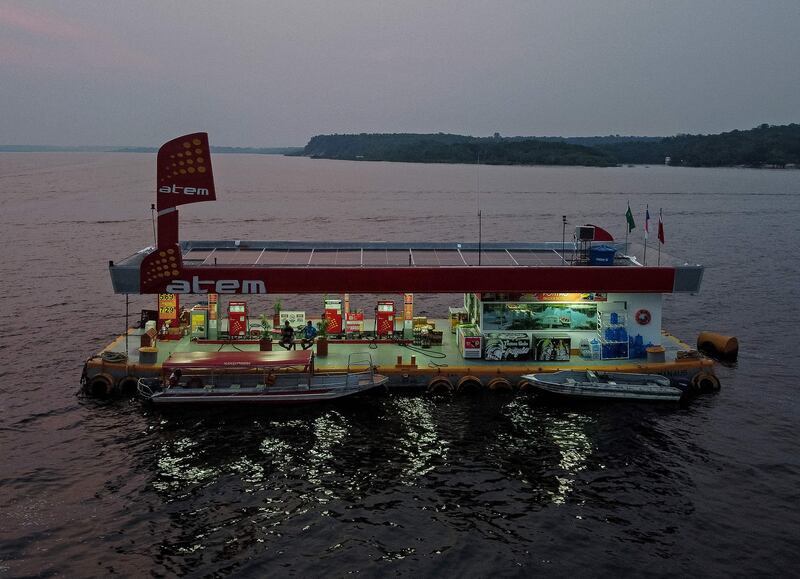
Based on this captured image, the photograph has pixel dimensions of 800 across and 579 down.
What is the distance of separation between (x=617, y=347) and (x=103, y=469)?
22.9 metres

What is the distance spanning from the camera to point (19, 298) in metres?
59.8

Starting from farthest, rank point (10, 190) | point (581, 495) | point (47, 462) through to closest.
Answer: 1. point (10, 190)
2. point (47, 462)
3. point (581, 495)

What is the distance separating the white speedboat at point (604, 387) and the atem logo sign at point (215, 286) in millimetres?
12800

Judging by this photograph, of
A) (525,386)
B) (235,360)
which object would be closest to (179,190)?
(235,360)

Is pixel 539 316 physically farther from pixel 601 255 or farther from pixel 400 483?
pixel 400 483

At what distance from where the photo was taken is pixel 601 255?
37469mm

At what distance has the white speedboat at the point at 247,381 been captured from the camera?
3281 centimetres

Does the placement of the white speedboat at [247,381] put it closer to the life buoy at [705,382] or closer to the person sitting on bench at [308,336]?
the person sitting on bench at [308,336]

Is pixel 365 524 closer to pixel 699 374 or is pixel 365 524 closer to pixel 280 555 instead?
pixel 280 555

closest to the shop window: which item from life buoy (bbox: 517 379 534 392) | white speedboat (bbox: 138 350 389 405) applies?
life buoy (bbox: 517 379 534 392)

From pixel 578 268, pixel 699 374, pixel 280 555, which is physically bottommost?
pixel 280 555

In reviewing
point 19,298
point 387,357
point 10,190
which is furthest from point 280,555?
point 10,190

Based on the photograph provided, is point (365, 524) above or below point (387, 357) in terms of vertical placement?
below

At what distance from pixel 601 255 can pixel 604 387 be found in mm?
6825
